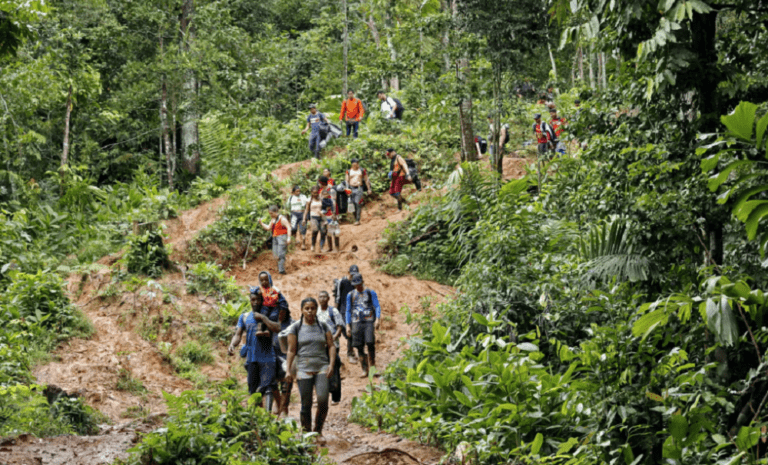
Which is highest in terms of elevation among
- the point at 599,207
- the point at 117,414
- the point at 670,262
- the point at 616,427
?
the point at 599,207

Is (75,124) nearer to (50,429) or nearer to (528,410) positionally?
(50,429)

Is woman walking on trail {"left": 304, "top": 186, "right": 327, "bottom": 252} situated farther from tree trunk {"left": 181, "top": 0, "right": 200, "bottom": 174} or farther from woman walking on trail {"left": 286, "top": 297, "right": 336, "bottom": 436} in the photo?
woman walking on trail {"left": 286, "top": 297, "right": 336, "bottom": 436}

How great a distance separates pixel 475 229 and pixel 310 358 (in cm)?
384

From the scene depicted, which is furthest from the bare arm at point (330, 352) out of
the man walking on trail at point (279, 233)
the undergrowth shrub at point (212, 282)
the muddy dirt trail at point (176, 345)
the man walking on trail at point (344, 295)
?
the man walking on trail at point (279, 233)

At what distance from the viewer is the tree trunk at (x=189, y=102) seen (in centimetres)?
2292

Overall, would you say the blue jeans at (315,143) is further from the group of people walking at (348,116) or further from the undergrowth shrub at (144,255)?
the undergrowth shrub at (144,255)

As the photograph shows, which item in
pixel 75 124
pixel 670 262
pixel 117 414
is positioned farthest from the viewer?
pixel 75 124

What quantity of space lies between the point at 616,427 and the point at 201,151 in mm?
20828

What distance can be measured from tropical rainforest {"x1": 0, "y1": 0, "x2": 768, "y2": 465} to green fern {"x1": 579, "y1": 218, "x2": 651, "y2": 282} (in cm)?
3

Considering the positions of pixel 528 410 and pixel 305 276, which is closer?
pixel 528 410

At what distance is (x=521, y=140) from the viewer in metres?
24.1

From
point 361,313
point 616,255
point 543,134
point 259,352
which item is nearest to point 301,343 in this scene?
point 259,352

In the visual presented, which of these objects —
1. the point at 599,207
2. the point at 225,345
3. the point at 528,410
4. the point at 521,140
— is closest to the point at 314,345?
the point at 528,410

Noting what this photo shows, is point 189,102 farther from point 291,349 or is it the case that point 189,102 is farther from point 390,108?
point 291,349
